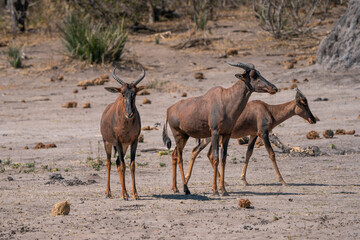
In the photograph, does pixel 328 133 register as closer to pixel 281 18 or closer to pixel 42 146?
pixel 42 146

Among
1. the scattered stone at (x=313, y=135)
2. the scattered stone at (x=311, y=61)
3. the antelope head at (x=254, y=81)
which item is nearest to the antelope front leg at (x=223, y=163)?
the antelope head at (x=254, y=81)

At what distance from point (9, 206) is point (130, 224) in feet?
6.20

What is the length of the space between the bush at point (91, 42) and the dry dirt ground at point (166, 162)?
53 cm

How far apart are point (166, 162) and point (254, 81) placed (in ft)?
11.9

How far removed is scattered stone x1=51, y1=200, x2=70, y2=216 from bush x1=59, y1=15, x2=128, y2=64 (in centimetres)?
1633

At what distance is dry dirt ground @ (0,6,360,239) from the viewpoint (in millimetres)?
7453

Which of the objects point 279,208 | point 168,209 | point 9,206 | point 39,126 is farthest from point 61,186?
point 39,126

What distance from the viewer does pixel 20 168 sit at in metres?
12.0

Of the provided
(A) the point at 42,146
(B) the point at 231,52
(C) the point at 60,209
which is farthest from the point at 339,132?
(B) the point at 231,52

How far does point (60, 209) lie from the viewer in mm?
7898

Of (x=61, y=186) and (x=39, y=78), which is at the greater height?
(x=61, y=186)

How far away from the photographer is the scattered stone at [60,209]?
7.88 metres

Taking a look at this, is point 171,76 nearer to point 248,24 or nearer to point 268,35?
point 268,35

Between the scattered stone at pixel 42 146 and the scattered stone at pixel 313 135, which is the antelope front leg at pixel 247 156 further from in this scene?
the scattered stone at pixel 42 146
